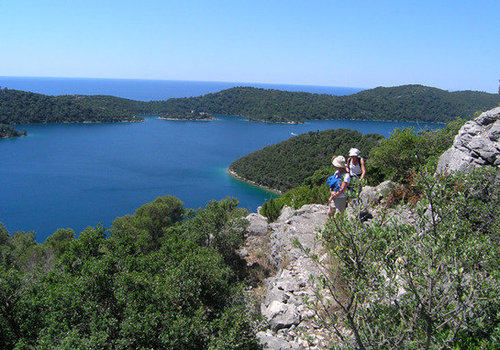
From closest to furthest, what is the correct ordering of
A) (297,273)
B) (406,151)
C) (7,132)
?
(297,273)
(406,151)
(7,132)

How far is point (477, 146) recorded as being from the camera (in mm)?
7215

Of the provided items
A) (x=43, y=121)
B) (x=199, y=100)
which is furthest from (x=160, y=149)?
(x=199, y=100)

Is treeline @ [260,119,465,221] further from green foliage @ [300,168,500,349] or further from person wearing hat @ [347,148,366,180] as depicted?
person wearing hat @ [347,148,366,180]

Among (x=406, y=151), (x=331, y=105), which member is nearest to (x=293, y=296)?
(x=406, y=151)

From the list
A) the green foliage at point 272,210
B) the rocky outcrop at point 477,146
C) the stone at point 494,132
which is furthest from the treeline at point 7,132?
the stone at point 494,132

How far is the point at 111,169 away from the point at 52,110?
74196mm

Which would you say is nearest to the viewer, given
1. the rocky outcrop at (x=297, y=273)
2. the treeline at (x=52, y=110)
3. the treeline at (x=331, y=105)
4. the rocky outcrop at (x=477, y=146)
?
the rocky outcrop at (x=297, y=273)

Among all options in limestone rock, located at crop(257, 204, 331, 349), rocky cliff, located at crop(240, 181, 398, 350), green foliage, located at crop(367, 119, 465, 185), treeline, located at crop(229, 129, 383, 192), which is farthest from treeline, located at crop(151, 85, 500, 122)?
limestone rock, located at crop(257, 204, 331, 349)

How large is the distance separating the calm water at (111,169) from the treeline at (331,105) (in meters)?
14.0

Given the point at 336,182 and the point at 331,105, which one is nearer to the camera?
the point at 336,182

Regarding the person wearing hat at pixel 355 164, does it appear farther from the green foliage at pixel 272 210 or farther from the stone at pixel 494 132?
the green foliage at pixel 272 210

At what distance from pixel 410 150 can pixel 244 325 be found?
27.6 feet

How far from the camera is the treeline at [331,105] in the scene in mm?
136000

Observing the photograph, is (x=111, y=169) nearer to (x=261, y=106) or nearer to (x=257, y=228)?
(x=257, y=228)
